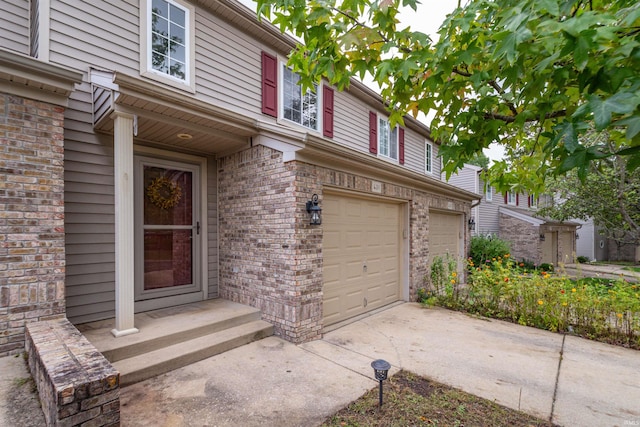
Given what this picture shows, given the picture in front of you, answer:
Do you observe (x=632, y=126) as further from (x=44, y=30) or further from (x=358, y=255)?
(x=44, y=30)

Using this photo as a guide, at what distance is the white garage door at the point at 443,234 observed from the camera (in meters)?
7.88

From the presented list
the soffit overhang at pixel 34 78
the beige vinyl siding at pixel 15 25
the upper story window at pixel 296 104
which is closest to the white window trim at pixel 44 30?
the beige vinyl siding at pixel 15 25

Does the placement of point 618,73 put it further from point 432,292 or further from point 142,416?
point 432,292

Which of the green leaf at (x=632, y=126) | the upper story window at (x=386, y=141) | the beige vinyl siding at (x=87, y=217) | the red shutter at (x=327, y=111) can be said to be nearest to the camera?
the green leaf at (x=632, y=126)

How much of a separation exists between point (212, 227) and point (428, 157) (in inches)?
373

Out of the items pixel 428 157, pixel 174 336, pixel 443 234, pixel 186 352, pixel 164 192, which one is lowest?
pixel 186 352

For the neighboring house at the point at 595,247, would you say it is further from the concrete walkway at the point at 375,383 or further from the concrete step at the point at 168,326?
the concrete step at the point at 168,326

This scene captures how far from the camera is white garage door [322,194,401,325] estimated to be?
5.00 meters

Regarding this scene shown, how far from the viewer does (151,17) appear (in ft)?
15.7

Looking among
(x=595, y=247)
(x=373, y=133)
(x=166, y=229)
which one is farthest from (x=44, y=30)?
(x=595, y=247)

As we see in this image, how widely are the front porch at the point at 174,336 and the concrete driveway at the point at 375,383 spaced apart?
122 mm

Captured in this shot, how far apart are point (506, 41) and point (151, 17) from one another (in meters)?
5.14

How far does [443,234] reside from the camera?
27.6 feet

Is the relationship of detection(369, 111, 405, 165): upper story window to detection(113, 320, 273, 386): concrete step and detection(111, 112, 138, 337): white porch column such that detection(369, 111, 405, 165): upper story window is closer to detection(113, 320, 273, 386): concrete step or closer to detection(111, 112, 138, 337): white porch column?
detection(113, 320, 273, 386): concrete step
